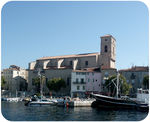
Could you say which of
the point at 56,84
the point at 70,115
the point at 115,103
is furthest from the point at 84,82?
the point at 70,115

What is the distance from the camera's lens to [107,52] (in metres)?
74.3

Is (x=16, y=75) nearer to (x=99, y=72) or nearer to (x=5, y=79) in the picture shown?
(x=5, y=79)

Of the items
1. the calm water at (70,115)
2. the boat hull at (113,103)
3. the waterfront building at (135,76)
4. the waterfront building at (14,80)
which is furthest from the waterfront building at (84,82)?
the calm water at (70,115)

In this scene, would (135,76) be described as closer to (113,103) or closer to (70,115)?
(113,103)

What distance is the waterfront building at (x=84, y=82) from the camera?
63.8m

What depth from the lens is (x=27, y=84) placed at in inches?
3381

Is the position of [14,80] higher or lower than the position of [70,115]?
higher

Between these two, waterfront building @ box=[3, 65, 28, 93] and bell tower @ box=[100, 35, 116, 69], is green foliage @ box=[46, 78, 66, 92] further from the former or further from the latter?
waterfront building @ box=[3, 65, 28, 93]

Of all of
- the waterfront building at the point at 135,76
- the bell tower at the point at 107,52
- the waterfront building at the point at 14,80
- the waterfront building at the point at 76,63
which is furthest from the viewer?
the waterfront building at the point at 14,80

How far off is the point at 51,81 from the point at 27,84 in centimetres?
2154

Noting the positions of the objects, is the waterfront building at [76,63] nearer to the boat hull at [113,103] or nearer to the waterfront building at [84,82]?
the waterfront building at [84,82]

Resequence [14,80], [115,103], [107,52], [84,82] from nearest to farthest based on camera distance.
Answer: [115,103] → [84,82] → [107,52] → [14,80]

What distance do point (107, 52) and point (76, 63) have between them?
32.9ft

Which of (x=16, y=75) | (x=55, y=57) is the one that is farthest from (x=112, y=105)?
(x=16, y=75)
